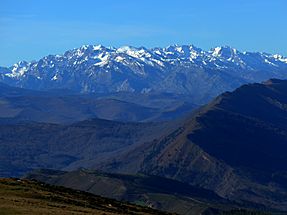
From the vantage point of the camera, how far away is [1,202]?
274 ft

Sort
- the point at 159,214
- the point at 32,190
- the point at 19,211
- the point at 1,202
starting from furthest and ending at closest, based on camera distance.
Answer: the point at 159,214, the point at 32,190, the point at 1,202, the point at 19,211

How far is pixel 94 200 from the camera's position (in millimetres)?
108750

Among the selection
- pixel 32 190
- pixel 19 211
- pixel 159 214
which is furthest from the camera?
pixel 159 214

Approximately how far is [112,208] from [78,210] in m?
14.2

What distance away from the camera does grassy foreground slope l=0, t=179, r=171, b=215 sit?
81.9m

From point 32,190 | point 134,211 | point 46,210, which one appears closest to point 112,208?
point 134,211

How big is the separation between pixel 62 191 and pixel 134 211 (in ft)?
43.9

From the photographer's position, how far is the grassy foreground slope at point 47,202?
81856 mm

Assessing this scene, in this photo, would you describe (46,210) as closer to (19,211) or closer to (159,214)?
(19,211)

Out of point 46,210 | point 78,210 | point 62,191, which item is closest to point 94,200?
point 62,191

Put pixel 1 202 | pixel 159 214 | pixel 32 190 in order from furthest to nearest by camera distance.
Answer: pixel 159 214 → pixel 32 190 → pixel 1 202

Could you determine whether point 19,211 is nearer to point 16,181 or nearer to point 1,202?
point 1,202

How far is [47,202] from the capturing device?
91.8 metres

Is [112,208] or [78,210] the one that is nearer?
[78,210]
